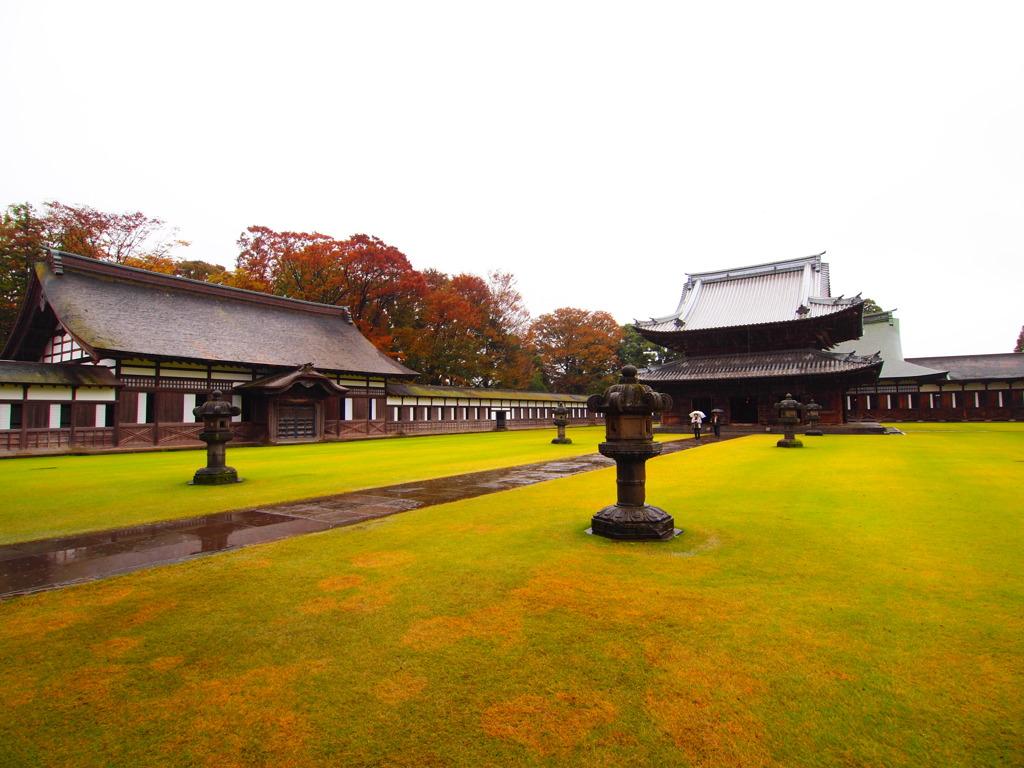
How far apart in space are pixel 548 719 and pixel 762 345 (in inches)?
1281

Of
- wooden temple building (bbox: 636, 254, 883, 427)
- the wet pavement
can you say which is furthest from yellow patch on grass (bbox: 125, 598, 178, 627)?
wooden temple building (bbox: 636, 254, 883, 427)

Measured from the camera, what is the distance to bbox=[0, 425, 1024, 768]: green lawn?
2283mm

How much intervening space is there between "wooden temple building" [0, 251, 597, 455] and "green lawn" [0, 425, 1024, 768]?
19.3 m

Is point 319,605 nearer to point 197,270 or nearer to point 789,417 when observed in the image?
point 789,417

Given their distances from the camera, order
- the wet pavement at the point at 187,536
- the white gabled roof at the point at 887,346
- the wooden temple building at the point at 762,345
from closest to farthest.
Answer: the wet pavement at the point at 187,536 → the wooden temple building at the point at 762,345 → the white gabled roof at the point at 887,346

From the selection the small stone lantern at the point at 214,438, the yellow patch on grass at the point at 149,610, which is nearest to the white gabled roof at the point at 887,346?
the small stone lantern at the point at 214,438

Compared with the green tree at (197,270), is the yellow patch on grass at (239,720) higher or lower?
lower

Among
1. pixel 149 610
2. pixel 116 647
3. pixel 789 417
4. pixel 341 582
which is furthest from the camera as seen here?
pixel 789 417

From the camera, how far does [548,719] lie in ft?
8.04

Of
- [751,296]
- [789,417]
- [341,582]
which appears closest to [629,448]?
[341,582]

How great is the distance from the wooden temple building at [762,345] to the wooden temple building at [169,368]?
1598 cm

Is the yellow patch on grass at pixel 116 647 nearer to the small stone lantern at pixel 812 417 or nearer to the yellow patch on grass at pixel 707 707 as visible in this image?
the yellow patch on grass at pixel 707 707

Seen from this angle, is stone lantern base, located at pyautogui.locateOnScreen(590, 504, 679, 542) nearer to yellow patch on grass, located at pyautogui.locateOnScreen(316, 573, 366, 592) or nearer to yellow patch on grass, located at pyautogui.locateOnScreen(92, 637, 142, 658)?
yellow patch on grass, located at pyautogui.locateOnScreen(316, 573, 366, 592)

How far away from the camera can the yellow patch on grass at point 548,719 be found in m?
2.30
